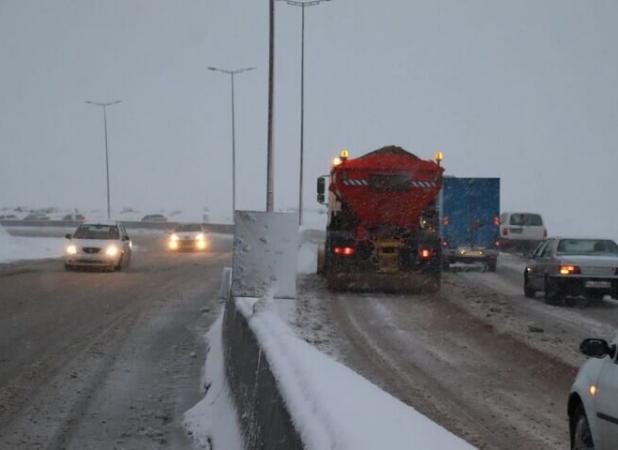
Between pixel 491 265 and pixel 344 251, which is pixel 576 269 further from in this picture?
pixel 491 265

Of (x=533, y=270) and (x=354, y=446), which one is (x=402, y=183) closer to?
(x=533, y=270)

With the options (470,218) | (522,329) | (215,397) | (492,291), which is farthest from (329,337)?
(470,218)

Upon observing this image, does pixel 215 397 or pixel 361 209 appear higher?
pixel 361 209

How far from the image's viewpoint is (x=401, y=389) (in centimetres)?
1020

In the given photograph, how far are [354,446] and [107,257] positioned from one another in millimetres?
26593

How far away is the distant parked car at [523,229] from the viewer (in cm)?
4150

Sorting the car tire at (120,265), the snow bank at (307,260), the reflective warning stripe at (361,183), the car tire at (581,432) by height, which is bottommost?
the snow bank at (307,260)

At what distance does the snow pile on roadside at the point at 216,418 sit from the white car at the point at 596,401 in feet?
7.68

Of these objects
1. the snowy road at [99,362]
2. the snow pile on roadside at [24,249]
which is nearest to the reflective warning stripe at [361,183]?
the snowy road at [99,362]

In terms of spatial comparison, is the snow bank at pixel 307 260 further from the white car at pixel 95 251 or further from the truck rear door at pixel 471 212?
the white car at pixel 95 251

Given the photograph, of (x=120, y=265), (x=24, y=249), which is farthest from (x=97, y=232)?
(x=24, y=249)

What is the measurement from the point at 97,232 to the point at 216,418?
2332 centimetres

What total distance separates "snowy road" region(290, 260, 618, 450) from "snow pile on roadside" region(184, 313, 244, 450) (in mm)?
1899

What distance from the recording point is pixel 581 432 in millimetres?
6238
